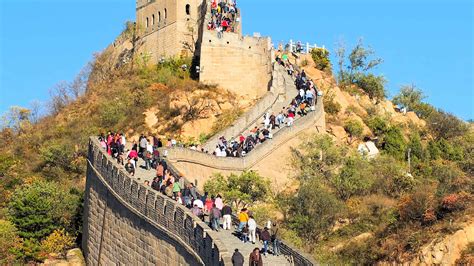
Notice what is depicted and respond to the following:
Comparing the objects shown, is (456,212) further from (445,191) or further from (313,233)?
(313,233)

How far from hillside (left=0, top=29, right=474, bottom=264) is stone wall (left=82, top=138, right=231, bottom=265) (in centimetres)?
424

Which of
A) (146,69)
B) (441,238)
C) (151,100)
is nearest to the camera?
(441,238)

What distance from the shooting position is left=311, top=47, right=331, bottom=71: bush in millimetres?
64019

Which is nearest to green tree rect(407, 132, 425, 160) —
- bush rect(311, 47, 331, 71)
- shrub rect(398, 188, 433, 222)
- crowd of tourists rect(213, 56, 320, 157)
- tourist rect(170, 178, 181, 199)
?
crowd of tourists rect(213, 56, 320, 157)

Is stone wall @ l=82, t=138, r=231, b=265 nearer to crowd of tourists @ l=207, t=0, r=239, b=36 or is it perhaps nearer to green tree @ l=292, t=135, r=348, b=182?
green tree @ l=292, t=135, r=348, b=182

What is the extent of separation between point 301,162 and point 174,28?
18.2 m

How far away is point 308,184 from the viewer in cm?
4306

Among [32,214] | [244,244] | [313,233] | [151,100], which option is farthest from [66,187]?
[244,244]

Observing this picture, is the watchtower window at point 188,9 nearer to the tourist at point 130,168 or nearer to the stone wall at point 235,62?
the stone wall at point 235,62

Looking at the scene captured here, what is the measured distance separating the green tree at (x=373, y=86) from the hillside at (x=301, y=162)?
16 centimetres

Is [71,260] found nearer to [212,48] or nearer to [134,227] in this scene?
[134,227]

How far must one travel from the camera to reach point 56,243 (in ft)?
140

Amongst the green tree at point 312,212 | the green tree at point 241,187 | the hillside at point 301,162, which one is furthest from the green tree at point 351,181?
the green tree at point 241,187

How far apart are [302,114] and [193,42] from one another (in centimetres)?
1363
